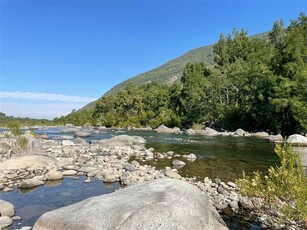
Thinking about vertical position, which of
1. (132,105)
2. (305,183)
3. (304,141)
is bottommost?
(304,141)

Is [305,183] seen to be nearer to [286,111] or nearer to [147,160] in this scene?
[147,160]

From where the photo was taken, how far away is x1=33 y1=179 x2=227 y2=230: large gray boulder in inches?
247

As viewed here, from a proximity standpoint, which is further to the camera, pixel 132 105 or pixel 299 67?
pixel 132 105

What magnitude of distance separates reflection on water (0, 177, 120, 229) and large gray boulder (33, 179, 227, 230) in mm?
2179

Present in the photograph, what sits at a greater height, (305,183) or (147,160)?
(305,183)

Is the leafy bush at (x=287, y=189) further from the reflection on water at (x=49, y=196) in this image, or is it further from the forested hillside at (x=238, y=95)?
the forested hillside at (x=238, y=95)

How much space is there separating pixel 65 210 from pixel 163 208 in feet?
9.10

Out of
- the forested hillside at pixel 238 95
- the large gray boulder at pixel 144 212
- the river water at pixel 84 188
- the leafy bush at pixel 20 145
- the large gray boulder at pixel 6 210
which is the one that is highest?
the forested hillside at pixel 238 95

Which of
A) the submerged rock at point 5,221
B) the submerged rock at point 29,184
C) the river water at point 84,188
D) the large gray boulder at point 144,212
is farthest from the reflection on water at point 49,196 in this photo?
the large gray boulder at point 144,212

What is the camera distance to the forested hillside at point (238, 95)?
143 feet

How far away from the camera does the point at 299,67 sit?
4341cm

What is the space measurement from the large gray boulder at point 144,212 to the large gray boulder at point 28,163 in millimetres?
9639

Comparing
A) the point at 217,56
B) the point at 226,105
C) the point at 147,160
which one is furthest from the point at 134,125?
the point at 147,160

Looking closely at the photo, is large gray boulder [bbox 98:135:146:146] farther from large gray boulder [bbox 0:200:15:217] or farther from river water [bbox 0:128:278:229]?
large gray boulder [bbox 0:200:15:217]
